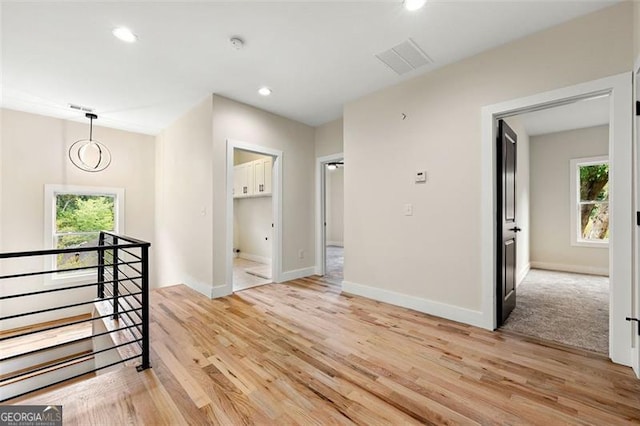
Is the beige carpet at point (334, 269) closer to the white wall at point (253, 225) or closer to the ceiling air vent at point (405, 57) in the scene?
the white wall at point (253, 225)

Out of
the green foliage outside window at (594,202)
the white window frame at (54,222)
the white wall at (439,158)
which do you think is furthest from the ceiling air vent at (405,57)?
the white window frame at (54,222)

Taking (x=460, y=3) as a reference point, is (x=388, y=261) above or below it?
below

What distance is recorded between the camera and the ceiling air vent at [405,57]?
2570mm

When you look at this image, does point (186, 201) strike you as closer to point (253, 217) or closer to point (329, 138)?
point (253, 217)

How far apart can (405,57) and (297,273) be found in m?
3.50

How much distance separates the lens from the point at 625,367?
1931 millimetres

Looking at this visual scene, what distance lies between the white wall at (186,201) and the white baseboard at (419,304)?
2.04 meters

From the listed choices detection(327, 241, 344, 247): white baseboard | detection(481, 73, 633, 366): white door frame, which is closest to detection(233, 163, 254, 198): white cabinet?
detection(327, 241, 344, 247): white baseboard

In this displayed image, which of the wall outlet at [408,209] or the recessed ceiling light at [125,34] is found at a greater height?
the recessed ceiling light at [125,34]

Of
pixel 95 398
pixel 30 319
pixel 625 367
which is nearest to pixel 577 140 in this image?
pixel 625 367

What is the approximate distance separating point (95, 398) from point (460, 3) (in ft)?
12.2

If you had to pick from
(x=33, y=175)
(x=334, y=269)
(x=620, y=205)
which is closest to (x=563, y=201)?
(x=620, y=205)

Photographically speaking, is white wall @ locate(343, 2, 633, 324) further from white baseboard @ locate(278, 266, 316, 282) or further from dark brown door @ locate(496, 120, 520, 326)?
white baseboard @ locate(278, 266, 316, 282)

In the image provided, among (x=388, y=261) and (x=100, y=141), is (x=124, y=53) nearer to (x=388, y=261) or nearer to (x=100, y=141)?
(x=100, y=141)
